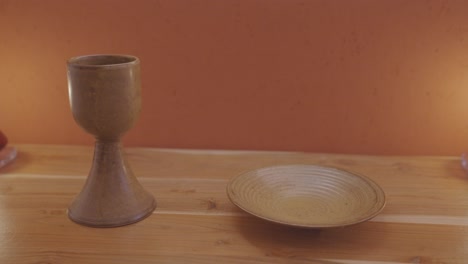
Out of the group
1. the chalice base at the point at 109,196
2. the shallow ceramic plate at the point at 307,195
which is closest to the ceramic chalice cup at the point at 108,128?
the chalice base at the point at 109,196

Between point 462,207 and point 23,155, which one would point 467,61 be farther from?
point 23,155

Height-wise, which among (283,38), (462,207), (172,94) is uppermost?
(283,38)

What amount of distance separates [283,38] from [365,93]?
0.21 meters

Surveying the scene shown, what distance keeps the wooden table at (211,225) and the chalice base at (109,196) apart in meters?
0.02

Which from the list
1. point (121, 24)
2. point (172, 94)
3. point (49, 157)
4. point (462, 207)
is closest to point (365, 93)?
point (462, 207)

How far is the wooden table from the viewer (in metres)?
0.66

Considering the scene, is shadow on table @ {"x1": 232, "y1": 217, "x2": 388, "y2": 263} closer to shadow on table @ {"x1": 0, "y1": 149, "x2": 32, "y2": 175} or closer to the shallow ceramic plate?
the shallow ceramic plate

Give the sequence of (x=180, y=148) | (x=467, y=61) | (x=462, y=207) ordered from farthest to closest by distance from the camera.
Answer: (x=180, y=148) < (x=467, y=61) < (x=462, y=207)

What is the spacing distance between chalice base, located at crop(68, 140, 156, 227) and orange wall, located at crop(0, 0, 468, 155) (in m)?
0.32

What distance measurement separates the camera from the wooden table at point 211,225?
0.66m

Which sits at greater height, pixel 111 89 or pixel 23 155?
pixel 111 89

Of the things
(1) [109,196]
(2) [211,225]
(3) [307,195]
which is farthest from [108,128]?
(3) [307,195]

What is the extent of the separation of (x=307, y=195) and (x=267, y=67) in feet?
1.08

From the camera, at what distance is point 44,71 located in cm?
107
